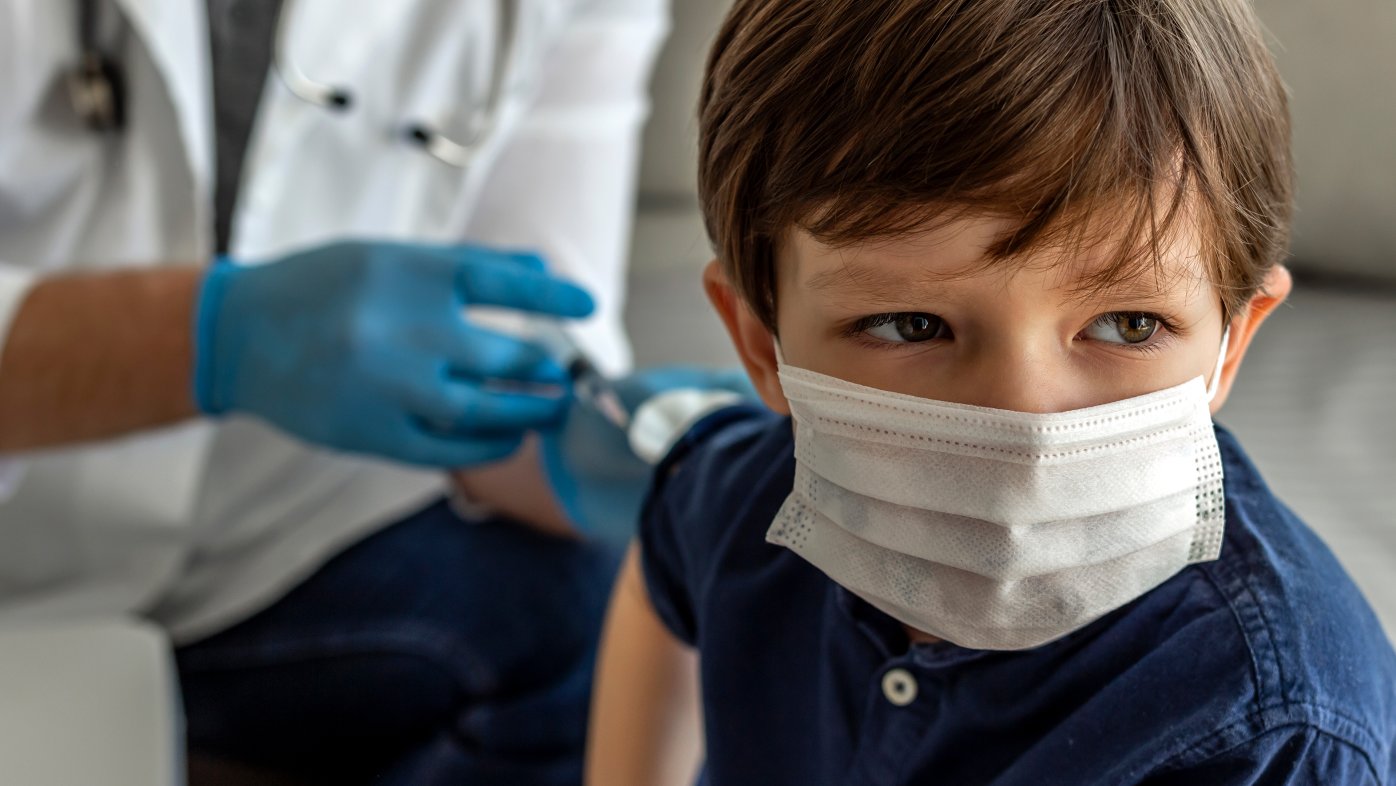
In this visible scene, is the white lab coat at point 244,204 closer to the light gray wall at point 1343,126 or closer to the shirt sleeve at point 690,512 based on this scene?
the shirt sleeve at point 690,512

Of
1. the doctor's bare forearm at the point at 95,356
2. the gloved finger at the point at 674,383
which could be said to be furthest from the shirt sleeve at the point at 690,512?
the doctor's bare forearm at the point at 95,356

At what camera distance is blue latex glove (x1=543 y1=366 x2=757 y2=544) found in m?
0.93

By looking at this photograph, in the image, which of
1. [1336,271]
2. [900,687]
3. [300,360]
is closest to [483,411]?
[300,360]

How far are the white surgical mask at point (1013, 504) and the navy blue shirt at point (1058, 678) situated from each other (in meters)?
0.04

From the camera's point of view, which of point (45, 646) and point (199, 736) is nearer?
point (45, 646)

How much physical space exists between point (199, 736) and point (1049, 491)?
0.84m

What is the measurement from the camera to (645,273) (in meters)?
1.88

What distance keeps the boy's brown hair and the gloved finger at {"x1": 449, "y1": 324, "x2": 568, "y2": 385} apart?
499 millimetres

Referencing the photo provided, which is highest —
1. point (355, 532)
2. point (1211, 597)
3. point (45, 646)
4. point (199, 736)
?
point (1211, 597)

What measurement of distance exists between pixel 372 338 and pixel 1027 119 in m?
0.64

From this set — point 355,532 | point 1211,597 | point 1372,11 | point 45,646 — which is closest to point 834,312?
point 1211,597

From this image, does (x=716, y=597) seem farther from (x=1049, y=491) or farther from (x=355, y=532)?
(x=355, y=532)

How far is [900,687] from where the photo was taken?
59cm

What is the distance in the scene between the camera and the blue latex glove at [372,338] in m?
0.96
